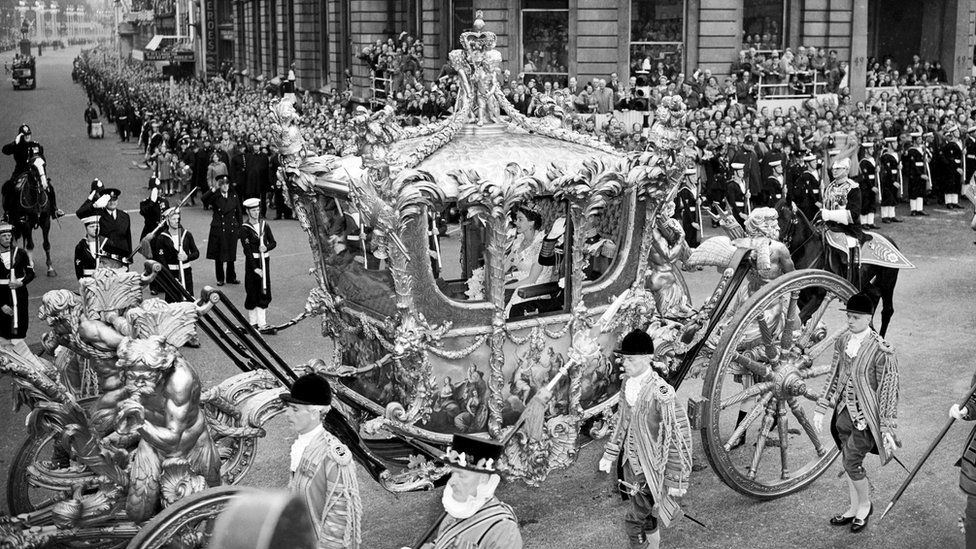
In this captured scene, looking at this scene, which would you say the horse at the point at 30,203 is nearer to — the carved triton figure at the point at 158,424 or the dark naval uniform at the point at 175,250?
the dark naval uniform at the point at 175,250

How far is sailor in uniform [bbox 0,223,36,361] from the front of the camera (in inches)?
528

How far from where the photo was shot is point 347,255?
900 centimetres

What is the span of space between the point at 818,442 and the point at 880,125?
1698 cm

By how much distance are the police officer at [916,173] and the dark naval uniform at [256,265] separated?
13982 millimetres

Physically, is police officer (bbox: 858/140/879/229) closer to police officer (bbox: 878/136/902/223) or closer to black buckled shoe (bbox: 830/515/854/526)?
police officer (bbox: 878/136/902/223)

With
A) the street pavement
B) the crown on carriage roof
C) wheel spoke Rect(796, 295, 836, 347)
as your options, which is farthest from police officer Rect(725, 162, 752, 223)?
the crown on carriage roof

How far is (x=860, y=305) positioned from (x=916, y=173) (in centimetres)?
1594

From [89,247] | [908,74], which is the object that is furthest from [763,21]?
[89,247]

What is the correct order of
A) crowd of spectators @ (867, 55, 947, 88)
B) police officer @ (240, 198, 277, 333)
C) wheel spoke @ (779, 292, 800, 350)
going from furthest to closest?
crowd of spectators @ (867, 55, 947, 88), police officer @ (240, 198, 277, 333), wheel spoke @ (779, 292, 800, 350)

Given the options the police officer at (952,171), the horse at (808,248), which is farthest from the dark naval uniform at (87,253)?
the police officer at (952,171)

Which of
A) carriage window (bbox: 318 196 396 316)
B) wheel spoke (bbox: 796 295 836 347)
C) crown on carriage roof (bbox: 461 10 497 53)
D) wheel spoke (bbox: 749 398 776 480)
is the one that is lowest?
wheel spoke (bbox: 749 398 776 480)

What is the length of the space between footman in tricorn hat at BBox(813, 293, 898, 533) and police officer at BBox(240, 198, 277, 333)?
8072mm

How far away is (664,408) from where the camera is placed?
7.43 m

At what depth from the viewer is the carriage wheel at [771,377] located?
8.16m
